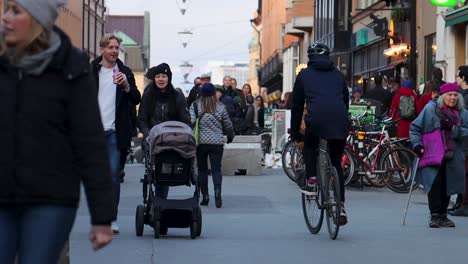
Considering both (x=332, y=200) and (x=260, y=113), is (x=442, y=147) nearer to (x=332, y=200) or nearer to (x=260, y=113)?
(x=332, y=200)

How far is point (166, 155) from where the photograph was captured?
11719 mm

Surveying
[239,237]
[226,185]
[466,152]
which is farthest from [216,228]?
[226,185]

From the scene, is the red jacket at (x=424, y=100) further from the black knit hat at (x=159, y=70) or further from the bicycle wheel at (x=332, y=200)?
the bicycle wheel at (x=332, y=200)

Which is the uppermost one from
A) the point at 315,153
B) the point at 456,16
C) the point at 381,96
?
the point at 456,16

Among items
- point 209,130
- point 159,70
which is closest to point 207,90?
point 209,130

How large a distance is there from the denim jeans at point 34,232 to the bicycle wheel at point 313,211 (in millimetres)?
6977

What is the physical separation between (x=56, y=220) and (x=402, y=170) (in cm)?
1342

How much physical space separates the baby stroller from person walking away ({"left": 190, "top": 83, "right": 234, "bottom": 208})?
3.70 m

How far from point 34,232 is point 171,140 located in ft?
22.0

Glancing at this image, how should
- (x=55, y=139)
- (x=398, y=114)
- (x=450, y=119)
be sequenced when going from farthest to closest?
(x=398, y=114) → (x=450, y=119) → (x=55, y=139)

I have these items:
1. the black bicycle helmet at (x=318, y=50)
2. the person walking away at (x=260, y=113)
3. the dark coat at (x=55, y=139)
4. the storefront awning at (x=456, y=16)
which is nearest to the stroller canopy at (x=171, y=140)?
the black bicycle helmet at (x=318, y=50)

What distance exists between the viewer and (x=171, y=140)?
38.0 feet

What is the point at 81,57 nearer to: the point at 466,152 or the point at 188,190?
the point at 466,152

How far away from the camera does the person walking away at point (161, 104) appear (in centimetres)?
1273
